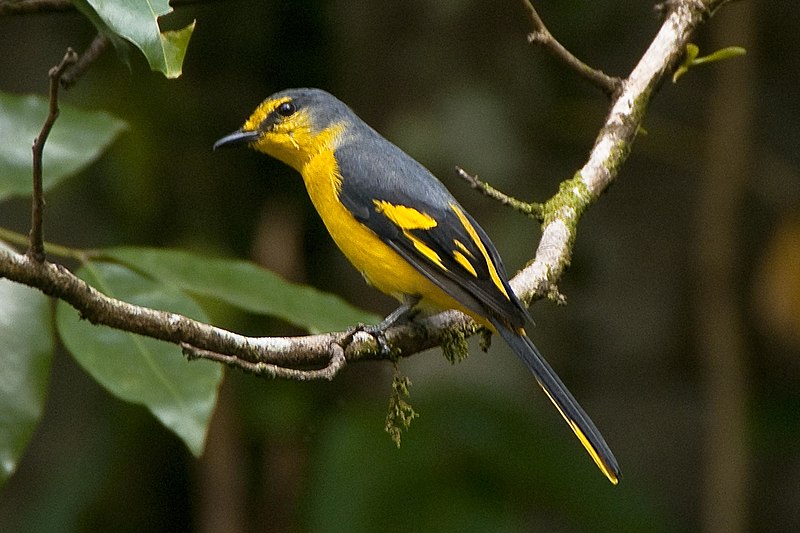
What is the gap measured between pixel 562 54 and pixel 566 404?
1.01m

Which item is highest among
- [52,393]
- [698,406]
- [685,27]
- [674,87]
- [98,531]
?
[685,27]

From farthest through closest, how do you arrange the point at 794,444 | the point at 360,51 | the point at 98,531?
the point at 360,51, the point at 794,444, the point at 98,531

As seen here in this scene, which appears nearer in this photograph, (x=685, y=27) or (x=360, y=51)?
(x=685, y=27)

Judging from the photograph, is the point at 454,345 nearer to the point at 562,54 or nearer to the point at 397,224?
the point at 397,224

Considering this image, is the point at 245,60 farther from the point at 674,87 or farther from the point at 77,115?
the point at 674,87

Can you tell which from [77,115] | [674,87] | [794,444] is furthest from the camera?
[674,87]

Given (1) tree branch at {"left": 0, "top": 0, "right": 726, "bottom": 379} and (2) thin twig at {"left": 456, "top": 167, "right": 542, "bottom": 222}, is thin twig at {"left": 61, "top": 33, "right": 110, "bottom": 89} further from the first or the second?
(2) thin twig at {"left": 456, "top": 167, "right": 542, "bottom": 222}

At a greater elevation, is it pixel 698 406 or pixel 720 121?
pixel 720 121

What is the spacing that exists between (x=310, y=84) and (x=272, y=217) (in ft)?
2.22

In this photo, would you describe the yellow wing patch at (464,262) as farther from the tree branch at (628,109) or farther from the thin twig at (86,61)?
the thin twig at (86,61)

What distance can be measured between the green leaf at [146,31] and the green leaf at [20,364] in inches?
34.1

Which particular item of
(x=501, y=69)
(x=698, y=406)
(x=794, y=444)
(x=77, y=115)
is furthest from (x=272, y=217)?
(x=698, y=406)

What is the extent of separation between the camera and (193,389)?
2.52m

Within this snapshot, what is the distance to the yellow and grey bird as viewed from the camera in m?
2.66
